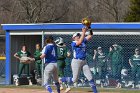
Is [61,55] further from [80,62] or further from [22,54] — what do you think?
[80,62]

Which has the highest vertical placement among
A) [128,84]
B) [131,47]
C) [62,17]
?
[62,17]

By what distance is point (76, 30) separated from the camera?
2020 centimetres

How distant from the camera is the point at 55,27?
67.1 feet

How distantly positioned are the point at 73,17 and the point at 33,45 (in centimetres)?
3191

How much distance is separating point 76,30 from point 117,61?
2.10 m

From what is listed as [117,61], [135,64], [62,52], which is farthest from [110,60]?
[62,52]

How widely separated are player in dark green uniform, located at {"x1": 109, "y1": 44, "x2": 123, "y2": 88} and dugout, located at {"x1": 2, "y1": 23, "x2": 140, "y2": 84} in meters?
0.23

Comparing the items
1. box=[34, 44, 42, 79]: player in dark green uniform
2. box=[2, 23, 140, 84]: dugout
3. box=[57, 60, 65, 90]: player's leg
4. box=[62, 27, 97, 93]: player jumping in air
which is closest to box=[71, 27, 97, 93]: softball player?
box=[62, 27, 97, 93]: player jumping in air

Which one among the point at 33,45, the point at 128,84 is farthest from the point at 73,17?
the point at 128,84

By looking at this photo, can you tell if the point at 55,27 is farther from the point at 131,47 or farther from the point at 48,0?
the point at 48,0

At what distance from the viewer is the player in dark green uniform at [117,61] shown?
1961 centimetres

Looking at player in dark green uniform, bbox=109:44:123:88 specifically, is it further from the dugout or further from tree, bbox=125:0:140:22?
tree, bbox=125:0:140:22

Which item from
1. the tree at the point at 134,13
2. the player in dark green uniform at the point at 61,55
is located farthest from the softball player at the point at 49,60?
the tree at the point at 134,13

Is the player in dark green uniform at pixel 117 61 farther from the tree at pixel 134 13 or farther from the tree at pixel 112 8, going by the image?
the tree at pixel 112 8
